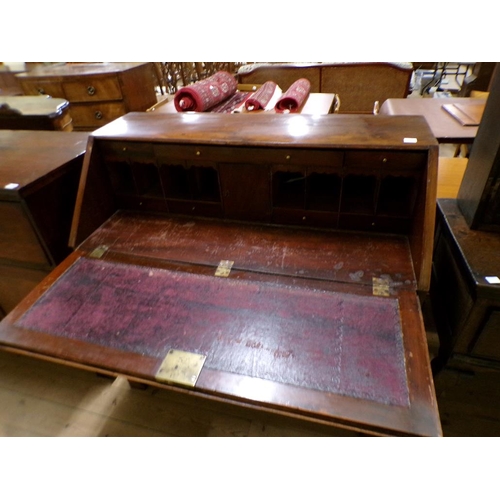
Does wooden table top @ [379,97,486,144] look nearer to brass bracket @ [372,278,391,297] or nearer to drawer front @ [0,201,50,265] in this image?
brass bracket @ [372,278,391,297]

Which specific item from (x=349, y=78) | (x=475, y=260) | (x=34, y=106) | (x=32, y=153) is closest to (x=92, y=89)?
(x=34, y=106)

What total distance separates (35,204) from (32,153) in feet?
1.06

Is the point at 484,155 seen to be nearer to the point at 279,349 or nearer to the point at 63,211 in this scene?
the point at 279,349

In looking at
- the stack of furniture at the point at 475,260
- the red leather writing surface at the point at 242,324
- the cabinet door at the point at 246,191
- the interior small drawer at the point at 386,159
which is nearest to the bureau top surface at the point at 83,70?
the cabinet door at the point at 246,191

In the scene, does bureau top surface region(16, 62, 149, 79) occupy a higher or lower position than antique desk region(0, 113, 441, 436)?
higher

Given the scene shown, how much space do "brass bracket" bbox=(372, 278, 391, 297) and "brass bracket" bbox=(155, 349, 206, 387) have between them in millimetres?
491

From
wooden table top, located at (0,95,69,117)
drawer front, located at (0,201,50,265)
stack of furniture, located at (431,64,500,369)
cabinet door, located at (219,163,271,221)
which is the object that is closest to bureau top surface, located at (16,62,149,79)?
wooden table top, located at (0,95,69,117)

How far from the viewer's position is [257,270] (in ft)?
3.34

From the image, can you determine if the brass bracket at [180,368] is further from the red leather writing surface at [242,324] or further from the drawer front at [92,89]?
the drawer front at [92,89]

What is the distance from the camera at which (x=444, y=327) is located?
3.78 ft

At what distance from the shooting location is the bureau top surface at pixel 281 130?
997 millimetres

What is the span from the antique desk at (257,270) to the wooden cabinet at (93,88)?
138cm

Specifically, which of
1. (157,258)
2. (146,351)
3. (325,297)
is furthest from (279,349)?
(157,258)

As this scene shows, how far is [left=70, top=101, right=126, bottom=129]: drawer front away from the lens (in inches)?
101
